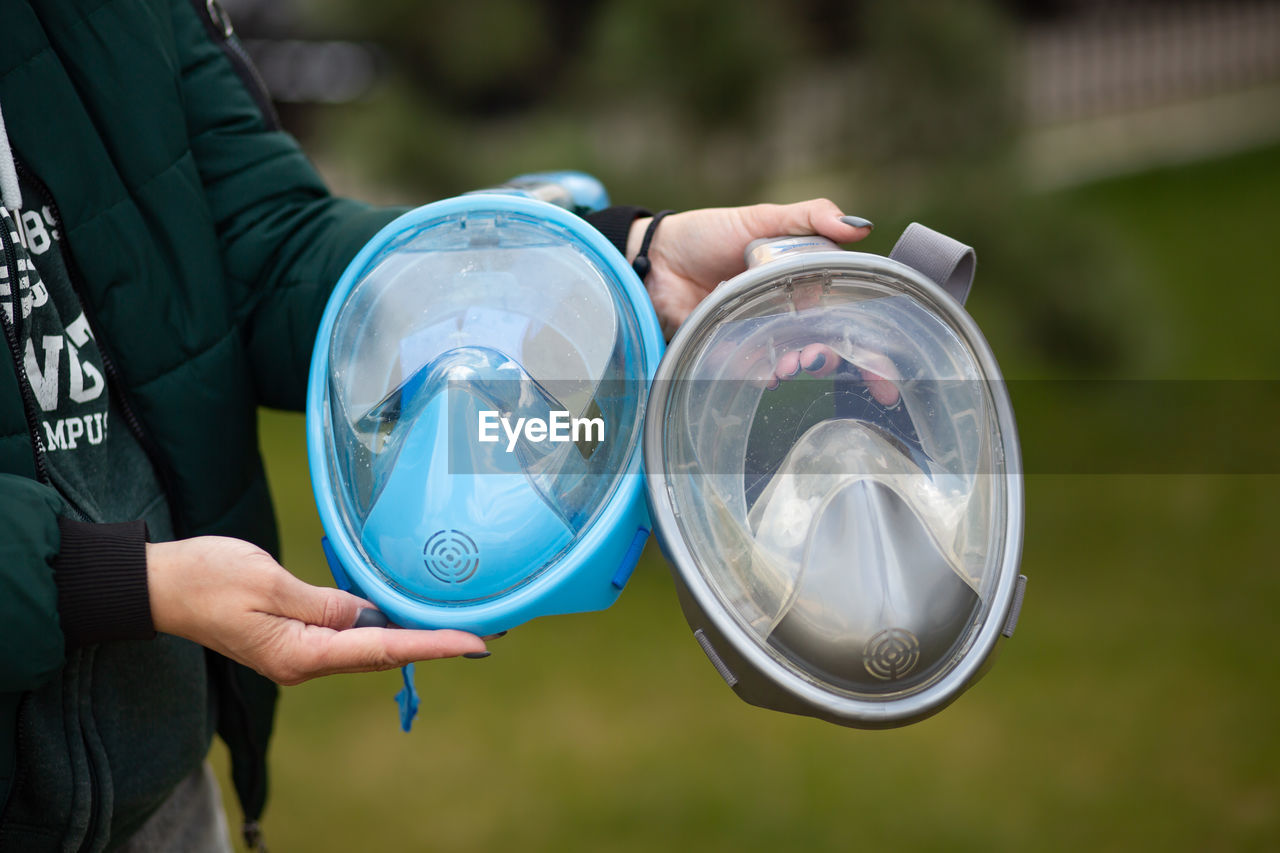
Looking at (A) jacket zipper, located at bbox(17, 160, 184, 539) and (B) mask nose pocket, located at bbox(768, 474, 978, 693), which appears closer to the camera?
(B) mask nose pocket, located at bbox(768, 474, 978, 693)

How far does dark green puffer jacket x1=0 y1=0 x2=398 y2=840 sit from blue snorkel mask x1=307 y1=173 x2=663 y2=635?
0.15 metres

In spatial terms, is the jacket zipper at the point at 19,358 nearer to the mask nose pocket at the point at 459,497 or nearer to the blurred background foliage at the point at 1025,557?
the mask nose pocket at the point at 459,497

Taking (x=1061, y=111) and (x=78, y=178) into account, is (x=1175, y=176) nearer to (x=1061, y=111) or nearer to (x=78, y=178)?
(x=1061, y=111)

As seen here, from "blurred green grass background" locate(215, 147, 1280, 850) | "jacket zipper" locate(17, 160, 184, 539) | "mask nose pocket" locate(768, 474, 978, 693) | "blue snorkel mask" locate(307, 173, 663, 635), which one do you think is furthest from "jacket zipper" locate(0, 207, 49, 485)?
"blurred green grass background" locate(215, 147, 1280, 850)

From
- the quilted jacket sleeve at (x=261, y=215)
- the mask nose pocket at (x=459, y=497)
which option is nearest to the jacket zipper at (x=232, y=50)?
the quilted jacket sleeve at (x=261, y=215)

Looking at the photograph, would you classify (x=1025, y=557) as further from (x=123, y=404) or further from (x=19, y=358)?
(x=19, y=358)

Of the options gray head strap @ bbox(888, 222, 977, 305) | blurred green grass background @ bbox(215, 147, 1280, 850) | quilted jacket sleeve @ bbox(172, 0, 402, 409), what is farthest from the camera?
blurred green grass background @ bbox(215, 147, 1280, 850)

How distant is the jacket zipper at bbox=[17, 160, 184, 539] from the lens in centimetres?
95

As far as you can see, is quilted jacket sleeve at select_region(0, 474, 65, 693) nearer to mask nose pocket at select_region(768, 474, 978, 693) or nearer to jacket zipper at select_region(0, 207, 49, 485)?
jacket zipper at select_region(0, 207, 49, 485)

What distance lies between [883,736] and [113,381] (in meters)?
2.07

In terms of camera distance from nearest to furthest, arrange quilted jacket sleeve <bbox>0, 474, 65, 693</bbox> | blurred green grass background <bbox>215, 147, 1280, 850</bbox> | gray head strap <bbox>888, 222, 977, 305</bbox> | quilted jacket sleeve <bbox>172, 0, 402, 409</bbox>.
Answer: quilted jacket sleeve <bbox>0, 474, 65, 693</bbox> → gray head strap <bbox>888, 222, 977, 305</bbox> → quilted jacket sleeve <bbox>172, 0, 402, 409</bbox> → blurred green grass background <bbox>215, 147, 1280, 850</bbox>

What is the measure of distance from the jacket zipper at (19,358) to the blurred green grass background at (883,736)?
1744mm

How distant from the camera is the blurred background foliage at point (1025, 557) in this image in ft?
8.14

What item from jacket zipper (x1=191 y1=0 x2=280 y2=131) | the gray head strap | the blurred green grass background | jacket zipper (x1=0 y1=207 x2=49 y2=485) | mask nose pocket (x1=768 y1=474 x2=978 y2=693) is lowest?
the blurred green grass background
